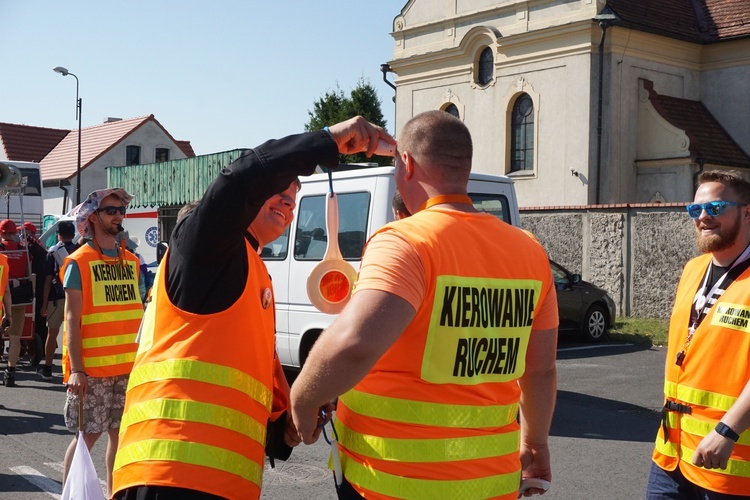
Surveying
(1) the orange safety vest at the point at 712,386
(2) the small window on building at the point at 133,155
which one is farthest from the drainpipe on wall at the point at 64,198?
(1) the orange safety vest at the point at 712,386

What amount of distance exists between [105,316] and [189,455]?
10.3ft

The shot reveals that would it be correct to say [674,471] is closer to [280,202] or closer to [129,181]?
[280,202]

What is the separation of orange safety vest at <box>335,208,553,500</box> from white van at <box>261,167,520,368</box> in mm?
5862

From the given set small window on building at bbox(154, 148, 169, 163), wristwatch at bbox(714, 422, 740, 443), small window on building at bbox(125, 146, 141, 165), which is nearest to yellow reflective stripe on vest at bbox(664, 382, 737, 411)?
wristwatch at bbox(714, 422, 740, 443)

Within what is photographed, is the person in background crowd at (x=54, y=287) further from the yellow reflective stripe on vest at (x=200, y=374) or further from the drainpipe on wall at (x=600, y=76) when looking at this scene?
the drainpipe on wall at (x=600, y=76)

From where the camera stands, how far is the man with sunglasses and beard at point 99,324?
5363mm

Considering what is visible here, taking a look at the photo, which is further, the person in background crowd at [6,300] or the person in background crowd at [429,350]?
the person in background crowd at [6,300]

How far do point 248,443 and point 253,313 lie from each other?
0.42 metres

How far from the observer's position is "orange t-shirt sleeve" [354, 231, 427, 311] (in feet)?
7.95

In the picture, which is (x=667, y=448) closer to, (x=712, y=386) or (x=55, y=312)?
(x=712, y=386)

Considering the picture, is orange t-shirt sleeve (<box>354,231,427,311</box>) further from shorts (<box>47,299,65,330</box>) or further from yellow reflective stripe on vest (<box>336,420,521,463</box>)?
shorts (<box>47,299,65,330</box>)

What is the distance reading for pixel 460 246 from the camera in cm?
261

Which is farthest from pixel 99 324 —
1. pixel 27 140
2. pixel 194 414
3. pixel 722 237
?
pixel 27 140

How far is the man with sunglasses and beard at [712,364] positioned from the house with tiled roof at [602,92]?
20.8m
